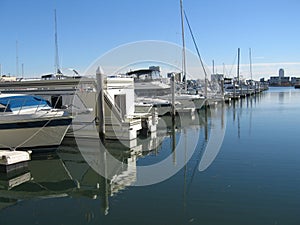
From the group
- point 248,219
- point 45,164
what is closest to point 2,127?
point 45,164

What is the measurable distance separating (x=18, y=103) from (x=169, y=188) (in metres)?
10.1

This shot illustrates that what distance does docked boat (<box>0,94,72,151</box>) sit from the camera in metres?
15.8

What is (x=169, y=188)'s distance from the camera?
11.1 meters

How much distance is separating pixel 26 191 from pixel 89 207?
10.1ft

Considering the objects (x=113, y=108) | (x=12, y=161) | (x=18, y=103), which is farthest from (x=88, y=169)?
(x=113, y=108)

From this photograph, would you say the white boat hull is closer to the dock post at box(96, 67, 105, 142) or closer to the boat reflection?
the boat reflection

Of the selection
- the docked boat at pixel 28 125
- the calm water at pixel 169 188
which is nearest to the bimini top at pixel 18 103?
the docked boat at pixel 28 125

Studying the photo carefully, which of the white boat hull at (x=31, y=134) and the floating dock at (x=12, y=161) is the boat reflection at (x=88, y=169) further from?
the white boat hull at (x=31, y=134)

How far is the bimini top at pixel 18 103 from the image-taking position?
656 inches

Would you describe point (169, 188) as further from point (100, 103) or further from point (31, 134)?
point (100, 103)

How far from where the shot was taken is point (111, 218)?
346 inches

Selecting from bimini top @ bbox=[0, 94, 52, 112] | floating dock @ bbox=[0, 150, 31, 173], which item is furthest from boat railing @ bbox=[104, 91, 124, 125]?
floating dock @ bbox=[0, 150, 31, 173]

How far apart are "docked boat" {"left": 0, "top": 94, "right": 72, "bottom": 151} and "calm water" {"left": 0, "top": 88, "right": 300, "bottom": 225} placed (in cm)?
89

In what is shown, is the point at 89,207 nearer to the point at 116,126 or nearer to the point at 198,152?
the point at 198,152
